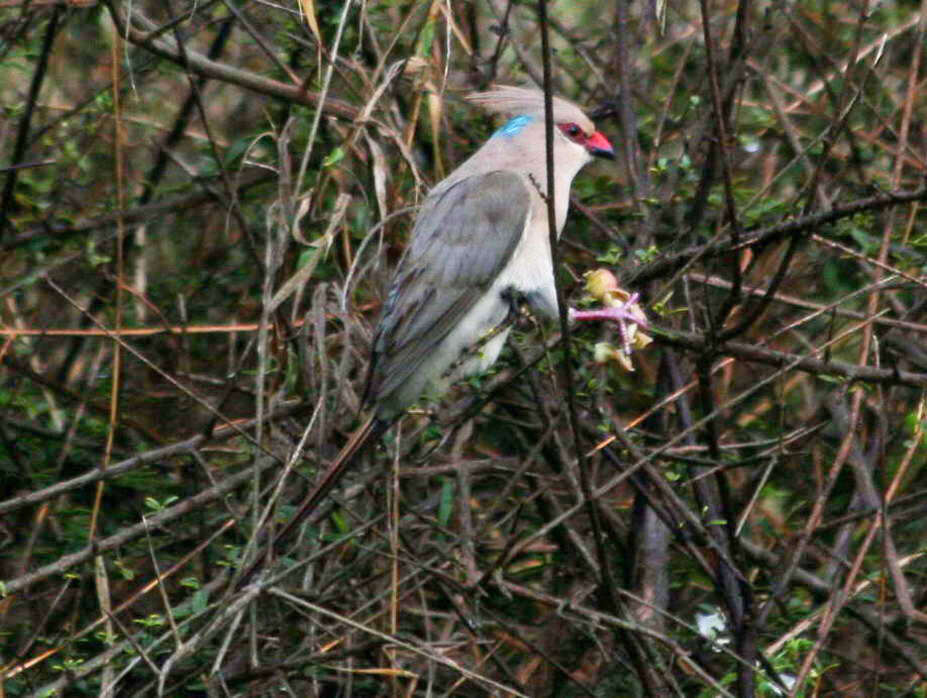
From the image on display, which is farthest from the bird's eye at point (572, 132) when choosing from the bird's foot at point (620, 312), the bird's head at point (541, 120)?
the bird's foot at point (620, 312)

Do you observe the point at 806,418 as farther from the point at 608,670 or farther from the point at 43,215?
the point at 43,215

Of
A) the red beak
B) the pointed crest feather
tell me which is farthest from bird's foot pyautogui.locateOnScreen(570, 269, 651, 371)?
the red beak

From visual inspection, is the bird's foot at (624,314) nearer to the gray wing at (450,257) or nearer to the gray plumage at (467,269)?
the gray plumage at (467,269)

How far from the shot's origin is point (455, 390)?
5.17 m

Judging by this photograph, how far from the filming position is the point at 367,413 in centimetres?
441

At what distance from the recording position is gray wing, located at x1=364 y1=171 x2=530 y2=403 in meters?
4.57

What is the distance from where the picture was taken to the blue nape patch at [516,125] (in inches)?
194

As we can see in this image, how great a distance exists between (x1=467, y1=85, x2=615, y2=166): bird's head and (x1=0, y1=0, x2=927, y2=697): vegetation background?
13 centimetres

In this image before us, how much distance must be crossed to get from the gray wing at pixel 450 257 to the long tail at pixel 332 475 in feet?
0.96

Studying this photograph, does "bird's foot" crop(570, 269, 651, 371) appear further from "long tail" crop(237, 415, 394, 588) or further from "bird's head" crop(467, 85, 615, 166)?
"bird's head" crop(467, 85, 615, 166)

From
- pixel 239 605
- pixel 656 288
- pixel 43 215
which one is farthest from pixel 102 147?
pixel 239 605

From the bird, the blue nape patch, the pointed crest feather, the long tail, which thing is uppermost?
the pointed crest feather

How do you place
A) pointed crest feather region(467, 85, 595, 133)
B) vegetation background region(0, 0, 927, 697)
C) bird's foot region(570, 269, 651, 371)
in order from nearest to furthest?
1. vegetation background region(0, 0, 927, 697)
2. bird's foot region(570, 269, 651, 371)
3. pointed crest feather region(467, 85, 595, 133)

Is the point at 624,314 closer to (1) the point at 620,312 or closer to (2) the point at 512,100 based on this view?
(1) the point at 620,312
